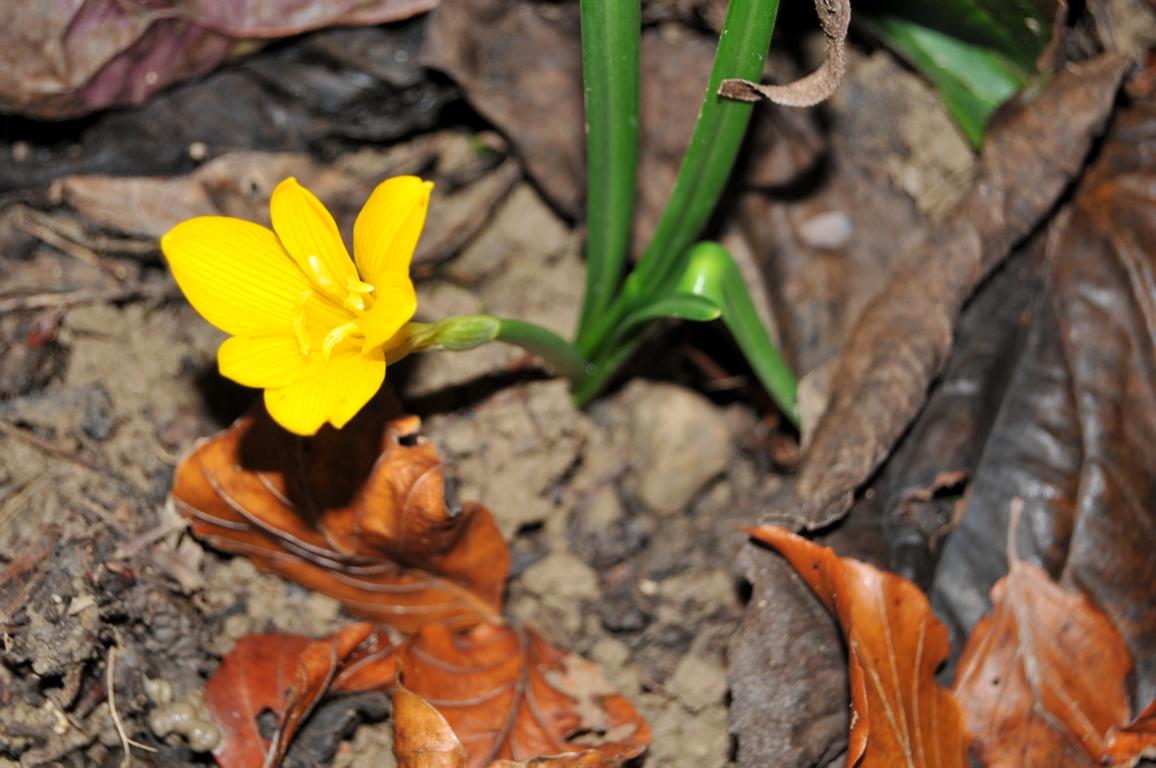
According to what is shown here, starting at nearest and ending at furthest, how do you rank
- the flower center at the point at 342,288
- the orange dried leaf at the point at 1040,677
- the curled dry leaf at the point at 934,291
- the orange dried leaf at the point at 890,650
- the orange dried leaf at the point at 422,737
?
the flower center at the point at 342,288, the orange dried leaf at the point at 422,737, the orange dried leaf at the point at 890,650, the orange dried leaf at the point at 1040,677, the curled dry leaf at the point at 934,291

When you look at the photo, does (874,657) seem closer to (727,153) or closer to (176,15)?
(727,153)

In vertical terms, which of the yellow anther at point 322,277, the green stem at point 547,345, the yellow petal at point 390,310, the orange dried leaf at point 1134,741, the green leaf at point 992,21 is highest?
the green leaf at point 992,21

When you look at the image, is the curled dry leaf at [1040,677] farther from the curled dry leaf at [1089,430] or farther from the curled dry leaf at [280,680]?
the curled dry leaf at [280,680]

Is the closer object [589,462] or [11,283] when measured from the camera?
[11,283]

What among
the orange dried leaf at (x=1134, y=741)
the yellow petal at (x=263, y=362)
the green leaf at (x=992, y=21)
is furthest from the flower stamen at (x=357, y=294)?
the orange dried leaf at (x=1134, y=741)

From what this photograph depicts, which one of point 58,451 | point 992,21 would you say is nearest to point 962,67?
point 992,21

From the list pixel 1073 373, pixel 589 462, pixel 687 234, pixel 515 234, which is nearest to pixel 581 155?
pixel 515 234
